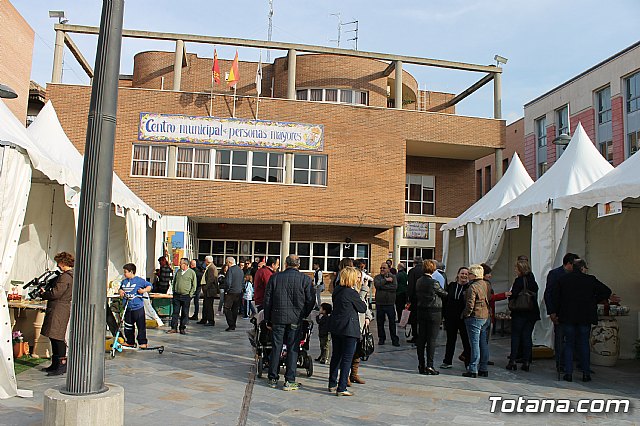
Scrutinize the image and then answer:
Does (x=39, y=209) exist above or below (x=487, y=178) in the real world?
below

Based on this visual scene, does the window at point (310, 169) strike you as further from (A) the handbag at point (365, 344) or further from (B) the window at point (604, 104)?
(B) the window at point (604, 104)

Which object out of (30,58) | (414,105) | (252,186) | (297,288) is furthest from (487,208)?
(30,58)

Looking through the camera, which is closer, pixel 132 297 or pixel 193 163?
pixel 132 297

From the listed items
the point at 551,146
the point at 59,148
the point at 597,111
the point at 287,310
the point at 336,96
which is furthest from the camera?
the point at 551,146

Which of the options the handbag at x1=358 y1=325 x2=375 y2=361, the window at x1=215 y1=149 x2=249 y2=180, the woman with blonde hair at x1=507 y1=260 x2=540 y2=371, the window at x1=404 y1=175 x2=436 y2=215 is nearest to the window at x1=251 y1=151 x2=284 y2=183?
the window at x1=215 y1=149 x2=249 y2=180

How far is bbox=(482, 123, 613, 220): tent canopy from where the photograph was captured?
33.7 ft

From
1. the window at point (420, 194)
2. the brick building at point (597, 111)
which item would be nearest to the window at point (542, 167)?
the brick building at point (597, 111)

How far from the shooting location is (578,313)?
A: 7.72 meters

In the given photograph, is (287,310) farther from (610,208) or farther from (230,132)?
(230,132)

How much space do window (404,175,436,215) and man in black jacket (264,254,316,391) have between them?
21.2m

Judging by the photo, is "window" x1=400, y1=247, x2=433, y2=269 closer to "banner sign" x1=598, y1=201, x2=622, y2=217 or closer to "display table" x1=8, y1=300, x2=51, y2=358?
"banner sign" x1=598, y1=201, x2=622, y2=217

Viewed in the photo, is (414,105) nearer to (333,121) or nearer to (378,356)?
(333,121)

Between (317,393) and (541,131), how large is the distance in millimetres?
33875

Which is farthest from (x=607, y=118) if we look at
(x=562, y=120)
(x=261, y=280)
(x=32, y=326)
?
(x=32, y=326)
